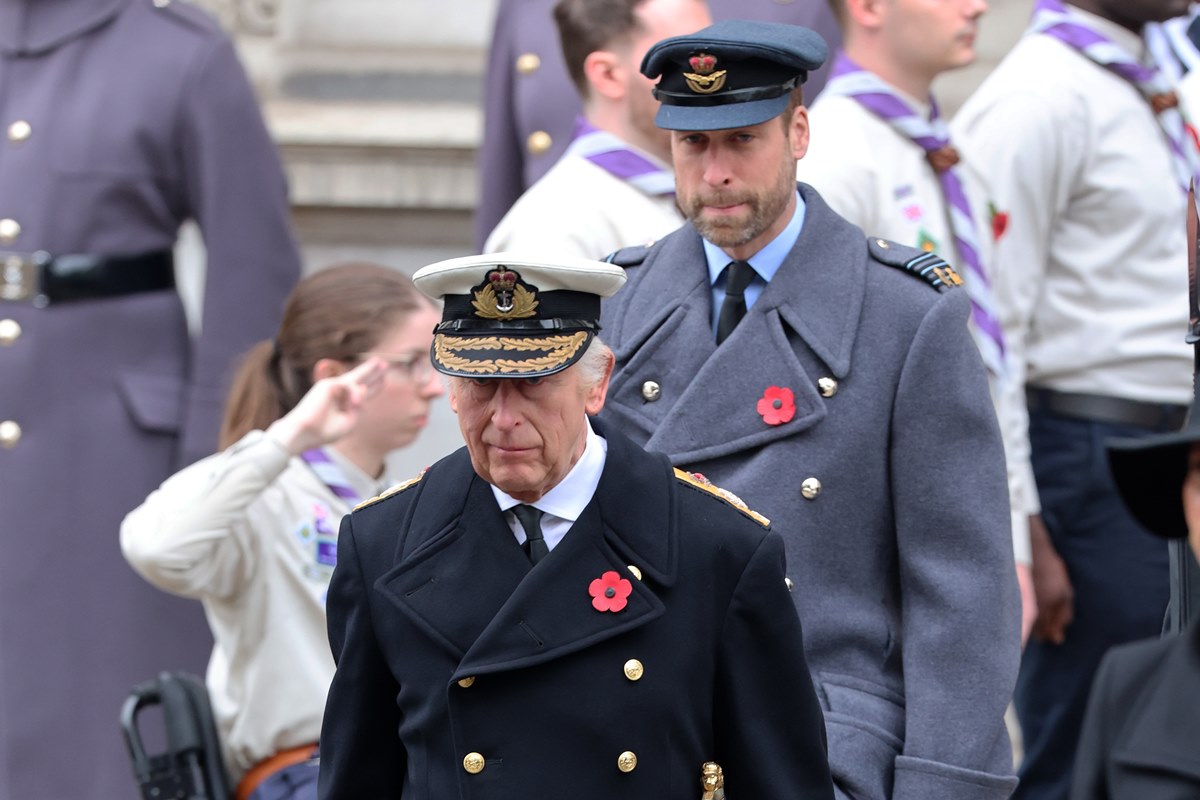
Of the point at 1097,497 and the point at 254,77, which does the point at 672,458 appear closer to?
the point at 1097,497

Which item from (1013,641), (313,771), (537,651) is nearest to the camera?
(537,651)

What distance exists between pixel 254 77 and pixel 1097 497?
151 inches

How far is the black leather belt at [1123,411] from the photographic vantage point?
218 inches

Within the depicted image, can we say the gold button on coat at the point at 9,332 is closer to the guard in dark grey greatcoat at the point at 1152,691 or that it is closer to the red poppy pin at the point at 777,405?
the red poppy pin at the point at 777,405

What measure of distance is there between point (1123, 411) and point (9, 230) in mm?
2635

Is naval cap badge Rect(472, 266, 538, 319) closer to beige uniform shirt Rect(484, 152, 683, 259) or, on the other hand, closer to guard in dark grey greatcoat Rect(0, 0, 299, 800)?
beige uniform shirt Rect(484, 152, 683, 259)

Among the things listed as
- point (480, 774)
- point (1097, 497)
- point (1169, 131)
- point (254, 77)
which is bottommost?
point (254, 77)

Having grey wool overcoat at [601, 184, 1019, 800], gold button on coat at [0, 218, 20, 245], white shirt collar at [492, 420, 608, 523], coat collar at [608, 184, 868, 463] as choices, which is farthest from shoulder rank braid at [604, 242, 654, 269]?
gold button on coat at [0, 218, 20, 245]

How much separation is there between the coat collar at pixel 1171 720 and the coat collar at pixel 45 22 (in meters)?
4.00

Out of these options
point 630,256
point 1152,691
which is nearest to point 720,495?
point 630,256

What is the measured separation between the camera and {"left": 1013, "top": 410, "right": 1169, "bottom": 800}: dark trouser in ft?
18.2

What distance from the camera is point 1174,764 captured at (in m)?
2.50

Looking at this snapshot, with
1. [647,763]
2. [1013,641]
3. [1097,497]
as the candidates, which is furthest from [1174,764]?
[1097,497]

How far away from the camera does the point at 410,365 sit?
485cm
